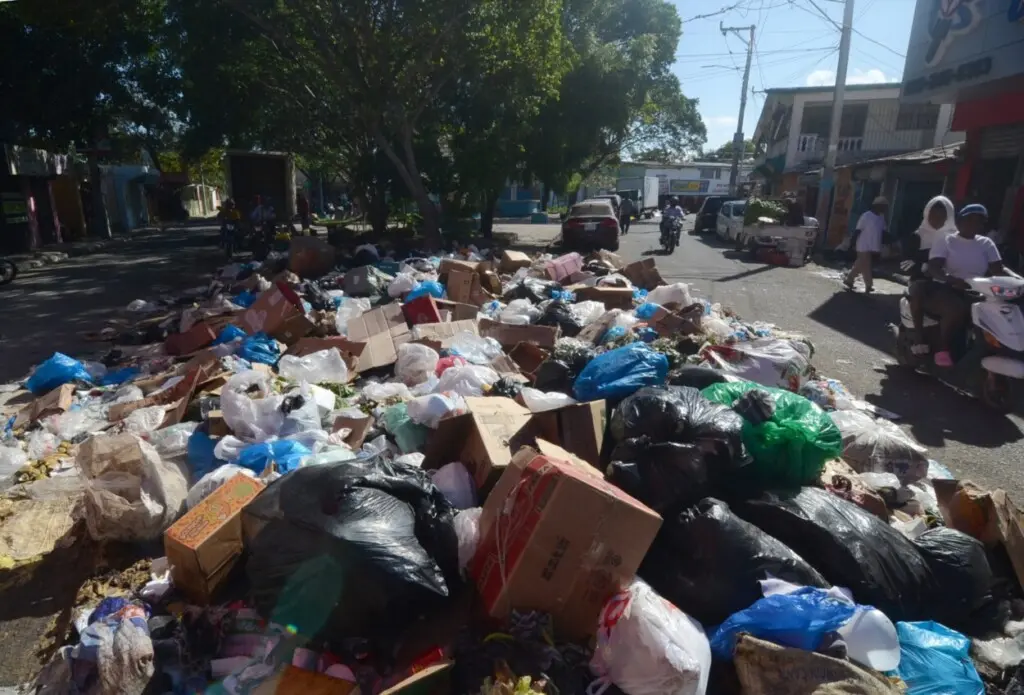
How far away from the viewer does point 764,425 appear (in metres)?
2.67

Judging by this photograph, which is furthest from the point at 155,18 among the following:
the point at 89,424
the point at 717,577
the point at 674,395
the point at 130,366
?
the point at 717,577

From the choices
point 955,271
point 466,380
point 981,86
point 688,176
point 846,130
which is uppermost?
point 846,130

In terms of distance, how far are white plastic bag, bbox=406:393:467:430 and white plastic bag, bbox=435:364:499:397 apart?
0.49 metres

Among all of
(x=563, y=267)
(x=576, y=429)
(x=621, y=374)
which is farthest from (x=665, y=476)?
(x=563, y=267)

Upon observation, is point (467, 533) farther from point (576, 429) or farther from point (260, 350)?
point (260, 350)

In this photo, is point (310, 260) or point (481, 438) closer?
point (481, 438)

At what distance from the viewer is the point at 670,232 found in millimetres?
16297

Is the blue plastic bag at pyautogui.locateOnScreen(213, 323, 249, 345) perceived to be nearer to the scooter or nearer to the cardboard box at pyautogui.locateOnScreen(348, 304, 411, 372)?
the cardboard box at pyautogui.locateOnScreen(348, 304, 411, 372)

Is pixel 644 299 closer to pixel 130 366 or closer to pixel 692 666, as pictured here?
pixel 130 366

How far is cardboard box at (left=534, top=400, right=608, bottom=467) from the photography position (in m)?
2.84

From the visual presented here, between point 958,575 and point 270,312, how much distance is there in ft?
16.3

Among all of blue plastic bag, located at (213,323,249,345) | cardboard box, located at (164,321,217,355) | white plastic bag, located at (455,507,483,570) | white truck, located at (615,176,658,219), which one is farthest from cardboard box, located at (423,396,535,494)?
white truck, located at (615,176,658,219)

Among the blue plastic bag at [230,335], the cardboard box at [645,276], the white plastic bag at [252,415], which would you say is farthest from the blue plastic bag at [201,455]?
the cardboard box at [645,276]

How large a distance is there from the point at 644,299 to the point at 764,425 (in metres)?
4.26
